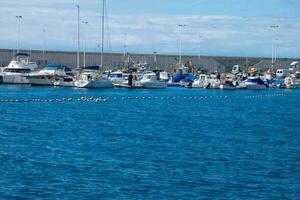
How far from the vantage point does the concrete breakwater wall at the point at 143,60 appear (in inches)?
6329

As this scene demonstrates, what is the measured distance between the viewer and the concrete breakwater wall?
16075cm

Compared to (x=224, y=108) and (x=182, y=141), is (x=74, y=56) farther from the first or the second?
(x=182, y=141)

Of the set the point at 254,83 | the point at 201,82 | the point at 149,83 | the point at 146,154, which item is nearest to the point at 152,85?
the point at 149,83

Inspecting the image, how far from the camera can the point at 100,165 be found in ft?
112

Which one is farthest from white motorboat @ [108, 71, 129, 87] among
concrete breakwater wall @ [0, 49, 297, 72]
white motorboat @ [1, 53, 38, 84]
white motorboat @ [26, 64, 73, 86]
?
concrete breakwater wall @ [0, 49, 297, 72]

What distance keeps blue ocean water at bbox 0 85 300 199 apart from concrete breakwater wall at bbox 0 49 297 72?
92.0 metres

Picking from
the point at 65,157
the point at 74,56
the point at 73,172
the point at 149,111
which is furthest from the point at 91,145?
the point at 74,56

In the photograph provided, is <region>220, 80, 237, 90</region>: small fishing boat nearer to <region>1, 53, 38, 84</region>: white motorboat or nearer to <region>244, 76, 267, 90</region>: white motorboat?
<region>244, 76, 267, 90</region>: white motorboat

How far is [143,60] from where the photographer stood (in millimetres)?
167250

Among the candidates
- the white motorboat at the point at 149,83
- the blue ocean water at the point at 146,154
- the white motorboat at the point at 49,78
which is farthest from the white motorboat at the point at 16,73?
the blue ocean water at the point at 146,154

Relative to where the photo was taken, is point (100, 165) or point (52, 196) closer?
point (52, 196)

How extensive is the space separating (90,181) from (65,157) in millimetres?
6106

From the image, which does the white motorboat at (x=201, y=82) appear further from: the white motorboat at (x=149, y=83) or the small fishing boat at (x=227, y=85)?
the white motorboat at (x=149, y=83)

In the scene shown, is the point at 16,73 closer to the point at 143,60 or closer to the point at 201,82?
the point at 201,82
